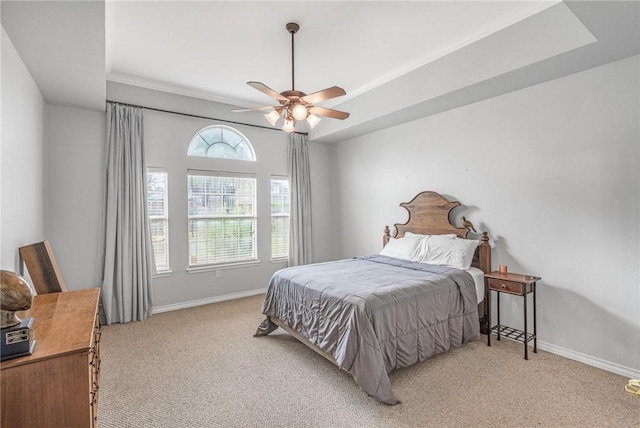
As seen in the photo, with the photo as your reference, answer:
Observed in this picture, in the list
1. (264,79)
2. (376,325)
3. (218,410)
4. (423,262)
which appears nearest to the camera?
(218,410)

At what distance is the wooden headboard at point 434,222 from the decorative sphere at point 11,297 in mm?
3774

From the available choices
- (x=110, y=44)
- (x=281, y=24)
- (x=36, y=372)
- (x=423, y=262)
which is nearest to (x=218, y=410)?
(x=36, y=372)

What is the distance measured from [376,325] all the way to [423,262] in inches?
63.0

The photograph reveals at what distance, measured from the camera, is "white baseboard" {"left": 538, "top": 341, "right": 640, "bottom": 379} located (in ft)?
8.57

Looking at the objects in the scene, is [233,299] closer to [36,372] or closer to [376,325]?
[376,325]

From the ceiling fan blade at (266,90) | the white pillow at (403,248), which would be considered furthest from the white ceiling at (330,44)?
the white pillow at (403,248)

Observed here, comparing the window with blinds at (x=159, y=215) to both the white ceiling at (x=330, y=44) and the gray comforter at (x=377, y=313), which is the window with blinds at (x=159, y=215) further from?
the gray comforter at (x=377, y=313)

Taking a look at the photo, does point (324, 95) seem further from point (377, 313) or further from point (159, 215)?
point (159, 215)

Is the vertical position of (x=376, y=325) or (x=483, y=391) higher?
(x=376, y=325)

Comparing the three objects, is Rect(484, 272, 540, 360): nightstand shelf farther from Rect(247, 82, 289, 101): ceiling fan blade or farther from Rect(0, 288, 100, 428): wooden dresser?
Rect(0, 288, 100, 428): wooden dresser

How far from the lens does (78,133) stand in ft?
12.5

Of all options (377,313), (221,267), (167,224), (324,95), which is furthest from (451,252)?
(167,224)

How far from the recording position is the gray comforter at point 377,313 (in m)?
2.32

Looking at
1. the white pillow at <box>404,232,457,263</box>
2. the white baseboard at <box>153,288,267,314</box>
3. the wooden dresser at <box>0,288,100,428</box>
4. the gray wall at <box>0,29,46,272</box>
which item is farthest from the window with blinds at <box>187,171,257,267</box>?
the wooden dresser at <box>0,288,100,428</box>
